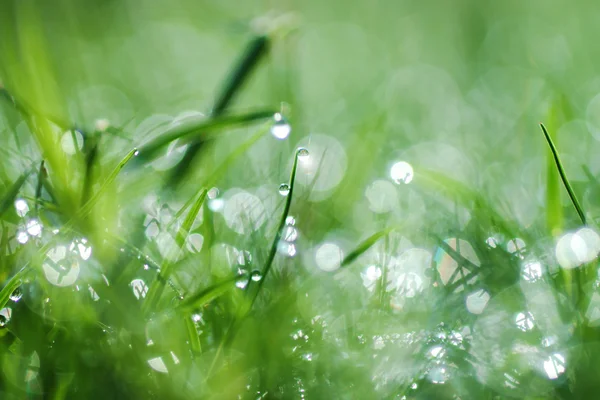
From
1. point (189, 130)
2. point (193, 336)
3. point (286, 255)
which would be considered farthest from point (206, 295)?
point (189, 130)

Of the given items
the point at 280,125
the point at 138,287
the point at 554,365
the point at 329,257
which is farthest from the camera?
the point at 280,125

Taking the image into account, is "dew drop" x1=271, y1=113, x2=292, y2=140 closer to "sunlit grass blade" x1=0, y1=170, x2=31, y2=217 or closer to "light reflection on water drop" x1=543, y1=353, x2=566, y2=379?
"sunlit grass blade" x1=0, y1=170, x2=31, y2=217

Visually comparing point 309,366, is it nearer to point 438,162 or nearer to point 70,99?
point 438,162

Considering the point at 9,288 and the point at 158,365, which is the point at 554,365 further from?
the point at 9,288

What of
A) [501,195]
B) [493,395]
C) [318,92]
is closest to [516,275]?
[493,395]

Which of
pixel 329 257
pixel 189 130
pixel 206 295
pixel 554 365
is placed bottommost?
pixel 554 365

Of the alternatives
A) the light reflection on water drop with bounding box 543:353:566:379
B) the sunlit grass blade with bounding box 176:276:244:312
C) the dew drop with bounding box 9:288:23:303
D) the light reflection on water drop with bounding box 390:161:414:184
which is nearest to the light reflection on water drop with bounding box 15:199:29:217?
the dew drop with bounding box 9:288:23:303
